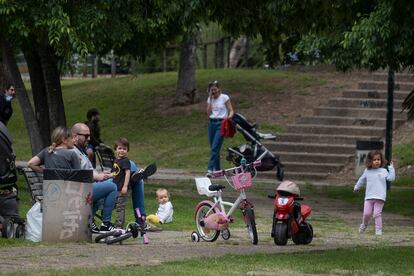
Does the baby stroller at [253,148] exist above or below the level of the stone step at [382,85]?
below

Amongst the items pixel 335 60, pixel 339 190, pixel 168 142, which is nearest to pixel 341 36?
pixel 335 60

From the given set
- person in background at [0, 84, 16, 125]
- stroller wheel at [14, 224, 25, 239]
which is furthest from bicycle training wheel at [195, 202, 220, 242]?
person in background at [0, 84, 16, 125]

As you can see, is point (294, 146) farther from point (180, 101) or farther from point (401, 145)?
point (180, 101)

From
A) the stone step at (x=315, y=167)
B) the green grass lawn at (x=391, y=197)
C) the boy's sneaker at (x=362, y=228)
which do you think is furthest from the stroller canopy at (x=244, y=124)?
the boy's sneaker at (x=362, y=228)

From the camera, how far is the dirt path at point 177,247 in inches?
448

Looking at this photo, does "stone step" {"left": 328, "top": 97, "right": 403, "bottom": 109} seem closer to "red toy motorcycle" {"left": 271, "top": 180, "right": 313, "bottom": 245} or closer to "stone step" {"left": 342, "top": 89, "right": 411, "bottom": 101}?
"stone step" {"left": 342, "top": 89, "right": 411, "bottom": 101}

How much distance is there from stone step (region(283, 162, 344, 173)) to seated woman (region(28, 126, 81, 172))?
12153 millimetres

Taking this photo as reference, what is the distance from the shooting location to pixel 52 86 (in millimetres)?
21188

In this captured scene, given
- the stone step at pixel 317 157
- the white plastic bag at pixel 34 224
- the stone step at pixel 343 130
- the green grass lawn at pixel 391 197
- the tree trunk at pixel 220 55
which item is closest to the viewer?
the white plastic bag at pixel 34 224

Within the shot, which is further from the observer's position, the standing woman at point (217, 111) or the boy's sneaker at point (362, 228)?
the standing woman at point (217, 111)

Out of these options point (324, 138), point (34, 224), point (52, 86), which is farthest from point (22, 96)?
point (324, 138)

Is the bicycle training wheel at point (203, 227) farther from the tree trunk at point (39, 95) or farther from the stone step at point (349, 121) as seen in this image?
the stone step at point (349, 121)

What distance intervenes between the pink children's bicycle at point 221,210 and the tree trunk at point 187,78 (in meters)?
17.9

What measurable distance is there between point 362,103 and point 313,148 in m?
2.84
